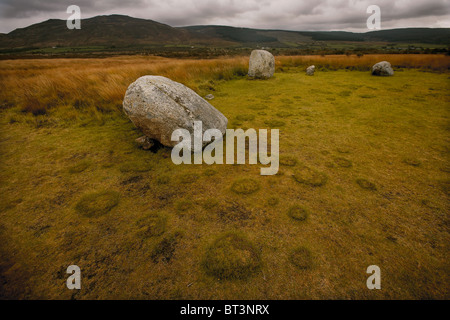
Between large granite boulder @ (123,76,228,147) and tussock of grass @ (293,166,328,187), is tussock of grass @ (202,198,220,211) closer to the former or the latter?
tussock of grass @ (293,166,328,187)

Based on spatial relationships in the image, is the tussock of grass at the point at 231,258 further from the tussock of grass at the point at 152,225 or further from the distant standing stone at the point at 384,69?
the distant standing stone at the point at 384,69

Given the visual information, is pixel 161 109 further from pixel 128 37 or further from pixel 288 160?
pixel 128 37

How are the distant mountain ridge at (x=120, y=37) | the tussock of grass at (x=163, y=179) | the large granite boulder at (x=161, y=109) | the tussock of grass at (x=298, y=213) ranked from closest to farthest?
the tussock of grass at (x=298, y=213) < the tussock of grass at (x=163, y=179) < the large granite boulder at (x=161, y=109) < the distant mountain ridge at (x=120, y=37)

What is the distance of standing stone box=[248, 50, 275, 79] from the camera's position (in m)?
10.5

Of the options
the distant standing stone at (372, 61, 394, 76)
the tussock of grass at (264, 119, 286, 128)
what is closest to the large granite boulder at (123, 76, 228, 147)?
the tussock of grass at (264, 119, 286, 128)

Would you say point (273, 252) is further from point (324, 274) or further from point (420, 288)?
point (420, 288)

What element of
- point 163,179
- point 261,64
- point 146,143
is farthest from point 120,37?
point 163,179

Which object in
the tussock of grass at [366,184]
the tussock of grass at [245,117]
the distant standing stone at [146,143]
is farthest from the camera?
the tussock of grass at [245,117]

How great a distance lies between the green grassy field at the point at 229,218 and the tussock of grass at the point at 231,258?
1 centimetres

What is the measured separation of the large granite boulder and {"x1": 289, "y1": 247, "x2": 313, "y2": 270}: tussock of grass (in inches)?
103

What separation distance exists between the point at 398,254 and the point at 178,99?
382 centimetres

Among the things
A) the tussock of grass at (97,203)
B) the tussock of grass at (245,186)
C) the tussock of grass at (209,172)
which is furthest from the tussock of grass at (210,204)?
the tussock of grass at (97,203)

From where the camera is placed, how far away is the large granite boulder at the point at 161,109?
3605mm

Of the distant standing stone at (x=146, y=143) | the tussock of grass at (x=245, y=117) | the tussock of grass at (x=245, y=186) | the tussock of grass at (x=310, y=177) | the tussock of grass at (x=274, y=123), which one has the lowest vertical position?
the tussock of grass at (x=245, y=186)
